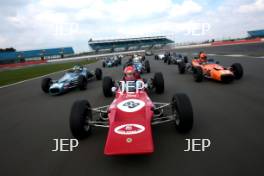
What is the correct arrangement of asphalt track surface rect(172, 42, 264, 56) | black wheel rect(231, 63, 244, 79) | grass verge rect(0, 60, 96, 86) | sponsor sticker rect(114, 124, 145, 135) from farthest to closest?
1. asphalt track surface rect(172, 42, 264, 56)
2. grass verge rect(0, 60, 96, 86)
3. black wheel rect(231, 63, 244, 79)
4. sponsor sticker rect(114, 124, 145, 135)

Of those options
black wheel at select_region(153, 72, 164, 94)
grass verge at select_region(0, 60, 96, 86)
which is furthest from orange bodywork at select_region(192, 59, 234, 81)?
grass verge at select_region(0, 60, 96, 86)

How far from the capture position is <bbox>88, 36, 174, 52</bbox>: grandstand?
100 meters

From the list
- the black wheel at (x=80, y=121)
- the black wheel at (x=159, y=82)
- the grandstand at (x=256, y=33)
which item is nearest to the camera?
the black wheel at (x=80, y=121)

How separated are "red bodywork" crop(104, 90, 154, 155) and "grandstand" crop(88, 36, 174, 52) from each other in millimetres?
96198

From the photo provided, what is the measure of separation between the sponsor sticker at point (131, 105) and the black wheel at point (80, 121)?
685 millimetres

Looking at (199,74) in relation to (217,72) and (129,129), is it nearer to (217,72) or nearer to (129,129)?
(217,72)

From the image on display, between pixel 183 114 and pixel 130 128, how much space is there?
3.49ft

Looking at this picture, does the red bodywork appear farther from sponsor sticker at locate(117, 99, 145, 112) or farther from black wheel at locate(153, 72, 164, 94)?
black wheel at locate(153, 72, 164, 94)

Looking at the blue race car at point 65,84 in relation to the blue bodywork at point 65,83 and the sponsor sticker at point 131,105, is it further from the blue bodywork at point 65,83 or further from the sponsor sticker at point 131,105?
the sponsor sticker at point 131,105

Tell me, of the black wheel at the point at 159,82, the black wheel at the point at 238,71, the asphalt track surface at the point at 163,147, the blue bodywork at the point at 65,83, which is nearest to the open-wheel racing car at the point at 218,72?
the black wheel at the point at 238,71

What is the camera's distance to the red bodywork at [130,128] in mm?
3408

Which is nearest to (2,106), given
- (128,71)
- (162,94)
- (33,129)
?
(33,129)

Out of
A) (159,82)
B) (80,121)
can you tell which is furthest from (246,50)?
(80,121)

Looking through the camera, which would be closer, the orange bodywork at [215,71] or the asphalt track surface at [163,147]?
the asphalt track surface at [163,147]
